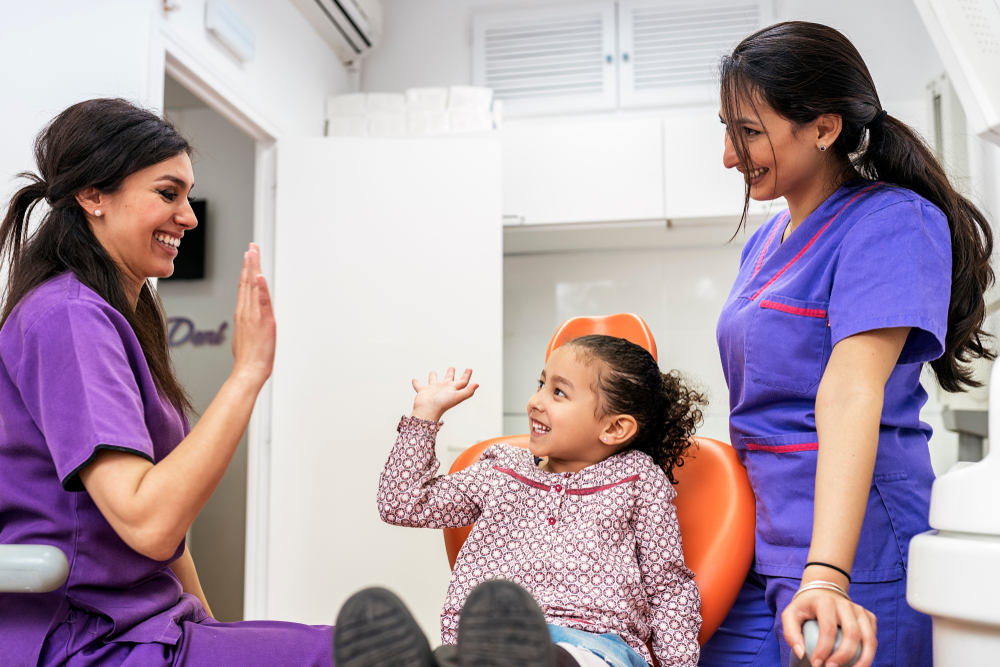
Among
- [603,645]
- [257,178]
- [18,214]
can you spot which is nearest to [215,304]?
[257,178]

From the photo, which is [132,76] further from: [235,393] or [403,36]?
[403,36]

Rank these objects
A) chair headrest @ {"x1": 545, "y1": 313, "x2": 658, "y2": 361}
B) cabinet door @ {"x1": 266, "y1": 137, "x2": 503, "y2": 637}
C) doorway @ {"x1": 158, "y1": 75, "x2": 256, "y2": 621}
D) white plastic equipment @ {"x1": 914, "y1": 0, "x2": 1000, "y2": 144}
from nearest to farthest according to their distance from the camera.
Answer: white plastic equipment @ {"x1": 914, "y1": 0, "x2": 1000, "y2": 144}
chair headrest @ {"x1": 545, "y1": 313, "x2": 658, "y2": 361}
cabinet door @ {"x1": 266, "y1": 137, "x2": 503, "y2": 637}
doorway @ {"x1": 158, "y1": 75, "x2": 256, "y2": 621}

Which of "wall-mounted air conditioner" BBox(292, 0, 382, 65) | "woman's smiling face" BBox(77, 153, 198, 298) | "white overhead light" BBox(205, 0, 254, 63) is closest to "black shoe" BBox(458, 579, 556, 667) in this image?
"woman's smiling face" BBox(77, 153, 198, 298)

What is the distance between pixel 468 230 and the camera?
292 centimetres

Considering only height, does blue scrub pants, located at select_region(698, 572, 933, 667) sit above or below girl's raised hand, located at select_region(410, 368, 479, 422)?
below

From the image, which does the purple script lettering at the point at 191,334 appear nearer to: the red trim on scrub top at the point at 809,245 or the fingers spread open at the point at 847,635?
the red trim on scrub top at the point at 809,245

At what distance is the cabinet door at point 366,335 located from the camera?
9.14ft

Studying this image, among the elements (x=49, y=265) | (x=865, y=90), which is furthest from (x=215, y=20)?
(x=865, y=90)

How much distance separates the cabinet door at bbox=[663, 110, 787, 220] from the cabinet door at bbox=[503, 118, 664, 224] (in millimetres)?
44

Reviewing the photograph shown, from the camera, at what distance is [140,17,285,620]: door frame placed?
236 cm

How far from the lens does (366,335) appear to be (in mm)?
2865

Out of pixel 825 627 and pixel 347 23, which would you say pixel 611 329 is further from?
pixel 347 23

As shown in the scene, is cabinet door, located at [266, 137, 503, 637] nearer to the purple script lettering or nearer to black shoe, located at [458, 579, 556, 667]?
the purple script lettering

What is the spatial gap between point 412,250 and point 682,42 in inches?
59.2
